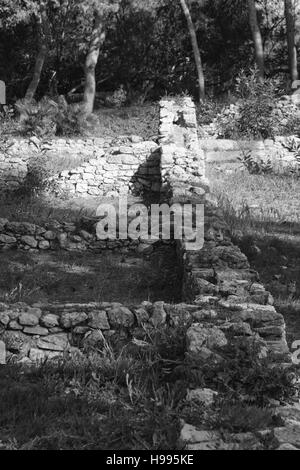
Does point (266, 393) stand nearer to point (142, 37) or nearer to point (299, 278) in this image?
point (299, 278)

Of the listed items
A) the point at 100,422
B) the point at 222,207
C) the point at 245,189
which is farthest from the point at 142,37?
the point at 100,422

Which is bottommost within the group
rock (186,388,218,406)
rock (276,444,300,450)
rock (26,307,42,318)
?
rock (276,444,300,450)

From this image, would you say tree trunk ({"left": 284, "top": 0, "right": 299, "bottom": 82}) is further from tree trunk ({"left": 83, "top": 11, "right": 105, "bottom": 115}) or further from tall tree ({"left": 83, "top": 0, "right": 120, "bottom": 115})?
tree trunk ({"left": 83, "top": 11, "right": 105, "bottom": 115})

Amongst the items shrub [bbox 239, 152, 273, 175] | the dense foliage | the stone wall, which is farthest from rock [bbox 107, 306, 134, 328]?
the dense foliage

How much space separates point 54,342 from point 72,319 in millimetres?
243

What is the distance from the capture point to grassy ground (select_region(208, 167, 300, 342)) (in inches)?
316

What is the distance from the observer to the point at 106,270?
8984 mm

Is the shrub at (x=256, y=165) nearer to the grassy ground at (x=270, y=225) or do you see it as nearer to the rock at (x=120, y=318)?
the grassy ground at (x=270, y=225)

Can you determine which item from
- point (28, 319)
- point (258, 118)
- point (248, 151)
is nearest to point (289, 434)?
point (28, 319)

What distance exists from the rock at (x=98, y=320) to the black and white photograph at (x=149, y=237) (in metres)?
0.01

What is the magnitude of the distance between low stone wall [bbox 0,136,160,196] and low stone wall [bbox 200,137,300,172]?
1.47m

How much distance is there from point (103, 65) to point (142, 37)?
1.62 m

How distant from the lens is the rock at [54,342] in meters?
5.63
